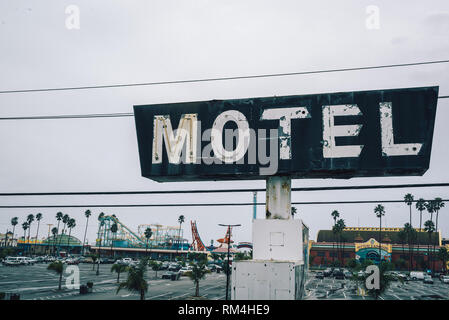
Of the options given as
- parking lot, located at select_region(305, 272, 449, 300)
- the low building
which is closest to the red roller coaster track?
the low building

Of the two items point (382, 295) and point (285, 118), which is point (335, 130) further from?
point (382, 295)

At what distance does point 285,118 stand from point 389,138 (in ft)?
9.55

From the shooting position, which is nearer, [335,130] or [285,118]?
[335,130]

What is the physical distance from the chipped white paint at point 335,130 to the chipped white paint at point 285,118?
592mm

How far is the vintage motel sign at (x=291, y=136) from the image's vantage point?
999cm

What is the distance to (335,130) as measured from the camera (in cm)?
1038

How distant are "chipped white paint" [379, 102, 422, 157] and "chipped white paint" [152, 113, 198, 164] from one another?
5405 millimetres

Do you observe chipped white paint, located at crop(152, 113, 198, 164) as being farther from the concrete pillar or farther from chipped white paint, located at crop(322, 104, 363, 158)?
chipped white paint, located at crop(322, 104, 363, 158)

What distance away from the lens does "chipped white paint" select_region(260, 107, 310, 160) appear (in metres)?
10.6

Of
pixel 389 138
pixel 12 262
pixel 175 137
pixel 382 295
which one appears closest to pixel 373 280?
pixel 382 295

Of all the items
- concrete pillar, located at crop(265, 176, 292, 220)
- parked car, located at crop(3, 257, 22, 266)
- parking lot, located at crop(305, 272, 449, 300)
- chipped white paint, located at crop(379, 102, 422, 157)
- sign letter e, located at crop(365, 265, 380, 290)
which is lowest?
parked car, located at crop(3, 257, 22, 266)
